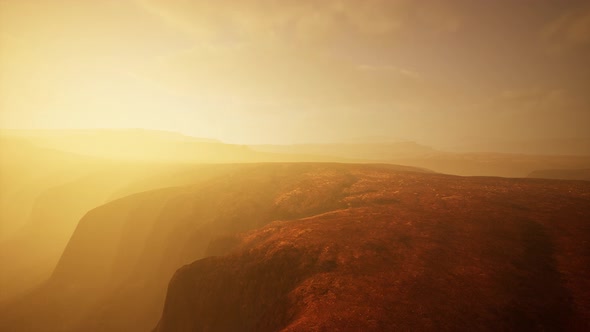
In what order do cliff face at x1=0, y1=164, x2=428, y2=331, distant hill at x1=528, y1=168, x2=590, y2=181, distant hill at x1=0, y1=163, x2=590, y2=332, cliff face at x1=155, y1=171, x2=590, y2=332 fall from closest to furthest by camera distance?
cliff face at x1=155, y1=171, x2=590, y2=332
distant hill at x1=0, y1=163, x2=590, y2=332
cliff face at x1=0, y1=164, x2=428, y2=331
distant hill at x1=528, y1=168, x2=590, y2=181

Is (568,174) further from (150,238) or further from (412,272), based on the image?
(150,238)

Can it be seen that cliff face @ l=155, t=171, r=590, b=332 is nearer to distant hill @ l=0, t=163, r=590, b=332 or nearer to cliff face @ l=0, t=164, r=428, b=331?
distant hill @ l=0, t=163, r=590, b=332

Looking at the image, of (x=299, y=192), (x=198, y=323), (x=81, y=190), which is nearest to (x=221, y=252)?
(x=198, y=323)

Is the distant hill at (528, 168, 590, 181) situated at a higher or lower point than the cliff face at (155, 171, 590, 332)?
higher

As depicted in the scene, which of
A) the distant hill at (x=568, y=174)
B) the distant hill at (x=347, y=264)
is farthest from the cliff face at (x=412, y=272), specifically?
the distant hill at (x=568, y=174)

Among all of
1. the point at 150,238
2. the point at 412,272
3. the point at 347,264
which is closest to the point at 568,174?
the point at 412,272

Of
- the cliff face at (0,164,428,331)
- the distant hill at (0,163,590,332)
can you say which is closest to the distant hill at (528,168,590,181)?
the distant hill at (0,163,590,332)

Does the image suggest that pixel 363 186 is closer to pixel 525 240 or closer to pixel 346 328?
pixel 525 240
